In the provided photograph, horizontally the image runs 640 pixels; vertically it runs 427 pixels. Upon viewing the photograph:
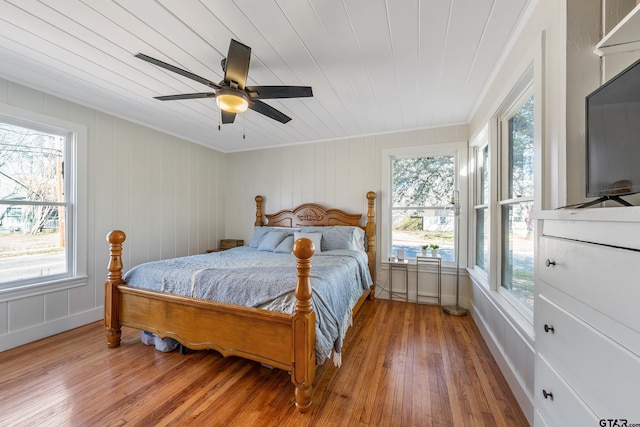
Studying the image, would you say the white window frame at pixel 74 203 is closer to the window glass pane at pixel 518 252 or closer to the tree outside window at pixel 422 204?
the tree outside window at pixel 422 204

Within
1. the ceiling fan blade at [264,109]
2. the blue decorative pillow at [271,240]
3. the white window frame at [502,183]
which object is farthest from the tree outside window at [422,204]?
the ceiling fan blade at [264,109]

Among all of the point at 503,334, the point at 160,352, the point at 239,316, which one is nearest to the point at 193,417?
the point at 239,316

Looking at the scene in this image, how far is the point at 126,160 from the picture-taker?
3195 millimetres

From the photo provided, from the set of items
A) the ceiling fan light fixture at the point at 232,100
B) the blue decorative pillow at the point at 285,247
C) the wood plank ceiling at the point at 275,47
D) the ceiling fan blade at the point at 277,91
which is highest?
the wood plank ceiling at the point at 275,47

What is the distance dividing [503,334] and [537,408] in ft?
3.37

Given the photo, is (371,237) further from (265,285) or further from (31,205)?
(31,205)

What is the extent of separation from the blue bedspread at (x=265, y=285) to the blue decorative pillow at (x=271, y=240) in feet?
2.92

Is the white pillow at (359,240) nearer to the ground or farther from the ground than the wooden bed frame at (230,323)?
farther from the ground

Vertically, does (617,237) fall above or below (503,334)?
above

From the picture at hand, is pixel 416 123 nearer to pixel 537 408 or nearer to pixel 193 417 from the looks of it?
pixel 537 408

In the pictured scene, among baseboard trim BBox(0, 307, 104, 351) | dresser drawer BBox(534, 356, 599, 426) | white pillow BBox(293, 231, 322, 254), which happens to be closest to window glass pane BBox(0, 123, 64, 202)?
baseboard trim BBox(0, 307, 104, 351)

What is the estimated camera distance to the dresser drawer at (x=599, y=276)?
1.96ft

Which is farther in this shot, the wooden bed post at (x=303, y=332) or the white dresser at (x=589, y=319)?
the wooden bed post at (x=303, y=332)

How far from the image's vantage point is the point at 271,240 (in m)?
3.55
